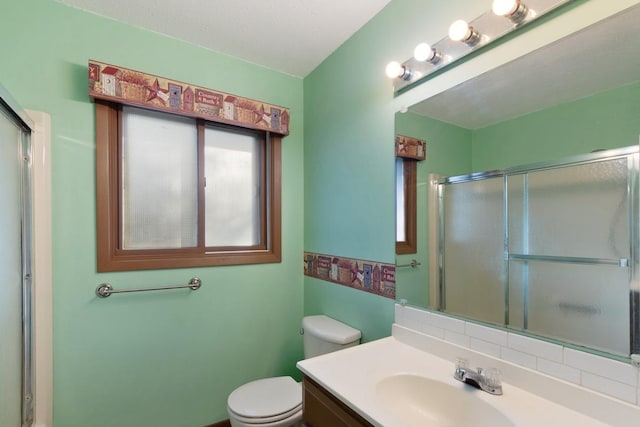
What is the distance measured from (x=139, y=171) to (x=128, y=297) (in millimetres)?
694

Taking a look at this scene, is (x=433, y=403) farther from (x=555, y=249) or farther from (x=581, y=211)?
(x=581, y=211)

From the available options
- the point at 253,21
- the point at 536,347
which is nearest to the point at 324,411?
the point at 536,347

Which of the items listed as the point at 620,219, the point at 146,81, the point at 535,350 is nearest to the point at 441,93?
the point at 620,219

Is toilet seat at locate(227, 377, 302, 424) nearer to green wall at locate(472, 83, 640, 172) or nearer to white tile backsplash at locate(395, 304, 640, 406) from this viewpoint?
white tile backsplash at locate(395, 304, 640, 406)

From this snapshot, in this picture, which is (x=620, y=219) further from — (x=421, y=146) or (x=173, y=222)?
(x=173, y=222)

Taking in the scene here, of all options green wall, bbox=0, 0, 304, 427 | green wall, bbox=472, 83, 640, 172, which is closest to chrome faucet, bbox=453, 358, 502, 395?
green wall, bbox=472, 83, 640, 172

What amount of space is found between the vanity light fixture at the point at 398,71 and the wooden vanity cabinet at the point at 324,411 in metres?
1.29

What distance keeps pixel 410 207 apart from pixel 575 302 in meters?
0.65

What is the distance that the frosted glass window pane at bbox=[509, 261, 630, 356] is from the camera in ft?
2.49

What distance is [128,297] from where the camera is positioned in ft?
5.06

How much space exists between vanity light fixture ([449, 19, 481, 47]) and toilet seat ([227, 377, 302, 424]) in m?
1.73

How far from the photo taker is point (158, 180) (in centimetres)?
169

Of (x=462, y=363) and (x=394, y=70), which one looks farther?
(x=394, y=70)

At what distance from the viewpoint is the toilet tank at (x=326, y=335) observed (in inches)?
58.3
